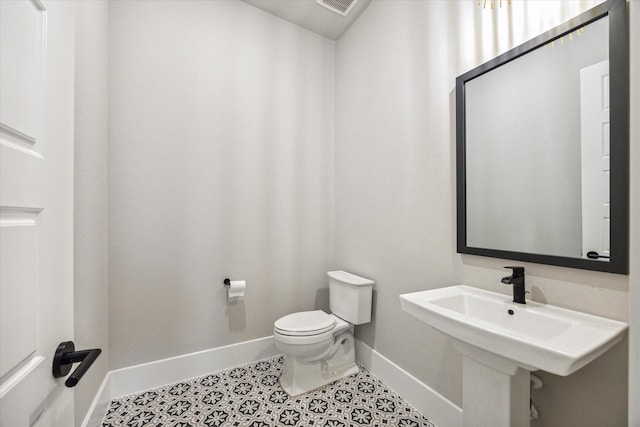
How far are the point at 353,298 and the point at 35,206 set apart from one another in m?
1.84

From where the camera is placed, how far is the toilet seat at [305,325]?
1802mm

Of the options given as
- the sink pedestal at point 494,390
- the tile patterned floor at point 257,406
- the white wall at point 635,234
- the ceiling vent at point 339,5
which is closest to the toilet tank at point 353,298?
the tile patterned floor at point 257,406

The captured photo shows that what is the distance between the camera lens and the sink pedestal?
1.01 m

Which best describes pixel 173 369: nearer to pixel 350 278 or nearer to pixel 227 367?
pixel 227 367

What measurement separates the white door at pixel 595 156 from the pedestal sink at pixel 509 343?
0.93ft

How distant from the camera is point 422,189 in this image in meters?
1.72

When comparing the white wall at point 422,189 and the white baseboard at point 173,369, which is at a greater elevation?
the white wall at point 422,189

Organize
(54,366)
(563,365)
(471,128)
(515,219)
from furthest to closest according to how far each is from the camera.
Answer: (471,128) < (515,219) < (563,365) < (54,366)

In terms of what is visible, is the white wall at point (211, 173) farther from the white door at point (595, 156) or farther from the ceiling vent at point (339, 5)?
the white door at point (595, 156)

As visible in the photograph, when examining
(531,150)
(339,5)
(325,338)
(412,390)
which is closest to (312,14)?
(339,5)

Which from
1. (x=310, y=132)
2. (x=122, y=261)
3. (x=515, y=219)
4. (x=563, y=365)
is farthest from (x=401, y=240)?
(x=122, y=261)

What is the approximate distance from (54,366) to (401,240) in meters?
1.71

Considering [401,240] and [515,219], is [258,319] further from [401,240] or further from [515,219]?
[515,219]

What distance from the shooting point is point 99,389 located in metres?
1.59
